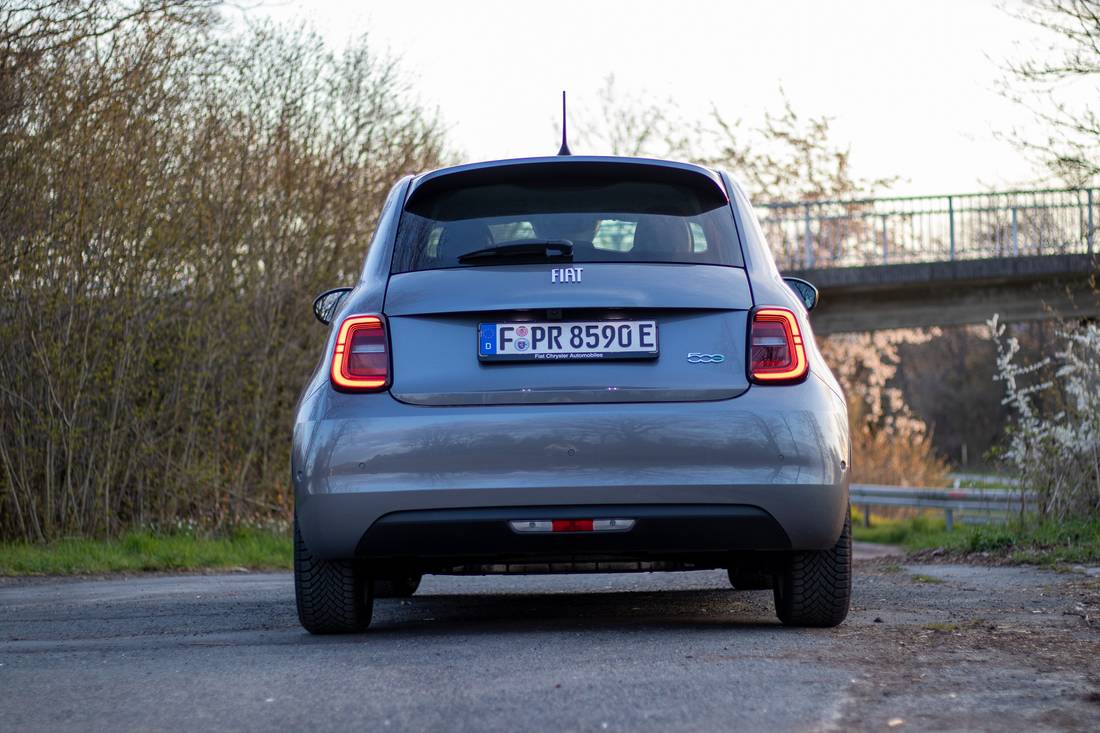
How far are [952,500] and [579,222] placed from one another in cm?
1610

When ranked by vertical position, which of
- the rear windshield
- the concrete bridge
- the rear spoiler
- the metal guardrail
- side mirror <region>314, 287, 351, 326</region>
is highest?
the concrete bridge

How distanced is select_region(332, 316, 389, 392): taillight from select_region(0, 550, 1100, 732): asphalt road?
2.90ft

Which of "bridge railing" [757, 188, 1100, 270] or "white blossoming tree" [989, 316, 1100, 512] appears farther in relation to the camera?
"bridge railing" [757, 188, 1100, 270]

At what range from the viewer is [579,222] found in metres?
5.44

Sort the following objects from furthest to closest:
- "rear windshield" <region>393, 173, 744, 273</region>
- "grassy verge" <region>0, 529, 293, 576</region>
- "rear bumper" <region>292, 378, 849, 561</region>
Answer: "grassy verge" <region>0, 529, 293, 576</region>
"rear windshield" <region>393, 173, 744, 273</region>
"rear bumper" <region>292, 378, 849, 561</region>

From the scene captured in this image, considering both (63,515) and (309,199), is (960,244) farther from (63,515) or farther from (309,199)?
(63,515)

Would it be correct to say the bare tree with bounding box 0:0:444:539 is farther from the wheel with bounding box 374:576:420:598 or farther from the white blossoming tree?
the white blossoming tree

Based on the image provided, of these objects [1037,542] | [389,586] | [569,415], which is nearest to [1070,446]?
[1037,542]

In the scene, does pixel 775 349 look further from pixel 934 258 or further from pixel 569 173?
pixel 934 258

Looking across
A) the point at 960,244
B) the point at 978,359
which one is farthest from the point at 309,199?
the point at 978,359

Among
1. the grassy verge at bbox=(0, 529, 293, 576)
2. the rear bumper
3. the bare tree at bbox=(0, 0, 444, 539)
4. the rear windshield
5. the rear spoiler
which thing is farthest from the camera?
the bare tree at bbox=(0, 0, 444, 539)

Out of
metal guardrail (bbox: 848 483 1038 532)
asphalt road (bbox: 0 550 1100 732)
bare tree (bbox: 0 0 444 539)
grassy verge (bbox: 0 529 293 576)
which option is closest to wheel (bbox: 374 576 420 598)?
asphalt road (bbox: 0 550 1100 732)

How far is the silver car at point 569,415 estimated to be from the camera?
4.95 meters

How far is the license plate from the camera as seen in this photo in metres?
5.03
